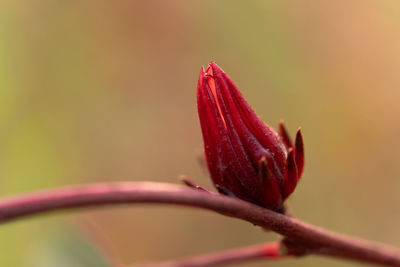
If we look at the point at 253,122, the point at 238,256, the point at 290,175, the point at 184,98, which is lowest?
the point at 238,256

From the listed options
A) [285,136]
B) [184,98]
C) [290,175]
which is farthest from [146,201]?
[184,98]

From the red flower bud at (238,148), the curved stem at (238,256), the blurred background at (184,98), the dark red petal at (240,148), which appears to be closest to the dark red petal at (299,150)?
the red flower bud at (238,148)

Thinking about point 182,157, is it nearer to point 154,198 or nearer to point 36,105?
point 36,105

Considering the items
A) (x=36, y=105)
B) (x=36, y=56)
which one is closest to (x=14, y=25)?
(x=36, y=56)

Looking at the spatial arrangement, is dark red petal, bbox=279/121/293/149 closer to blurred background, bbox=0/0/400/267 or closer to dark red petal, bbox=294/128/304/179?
dark red petal, bbox=294/128/304/179

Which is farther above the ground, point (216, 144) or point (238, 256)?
point (216, 144)

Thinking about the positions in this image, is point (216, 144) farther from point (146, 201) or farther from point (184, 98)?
point (184, 98)
